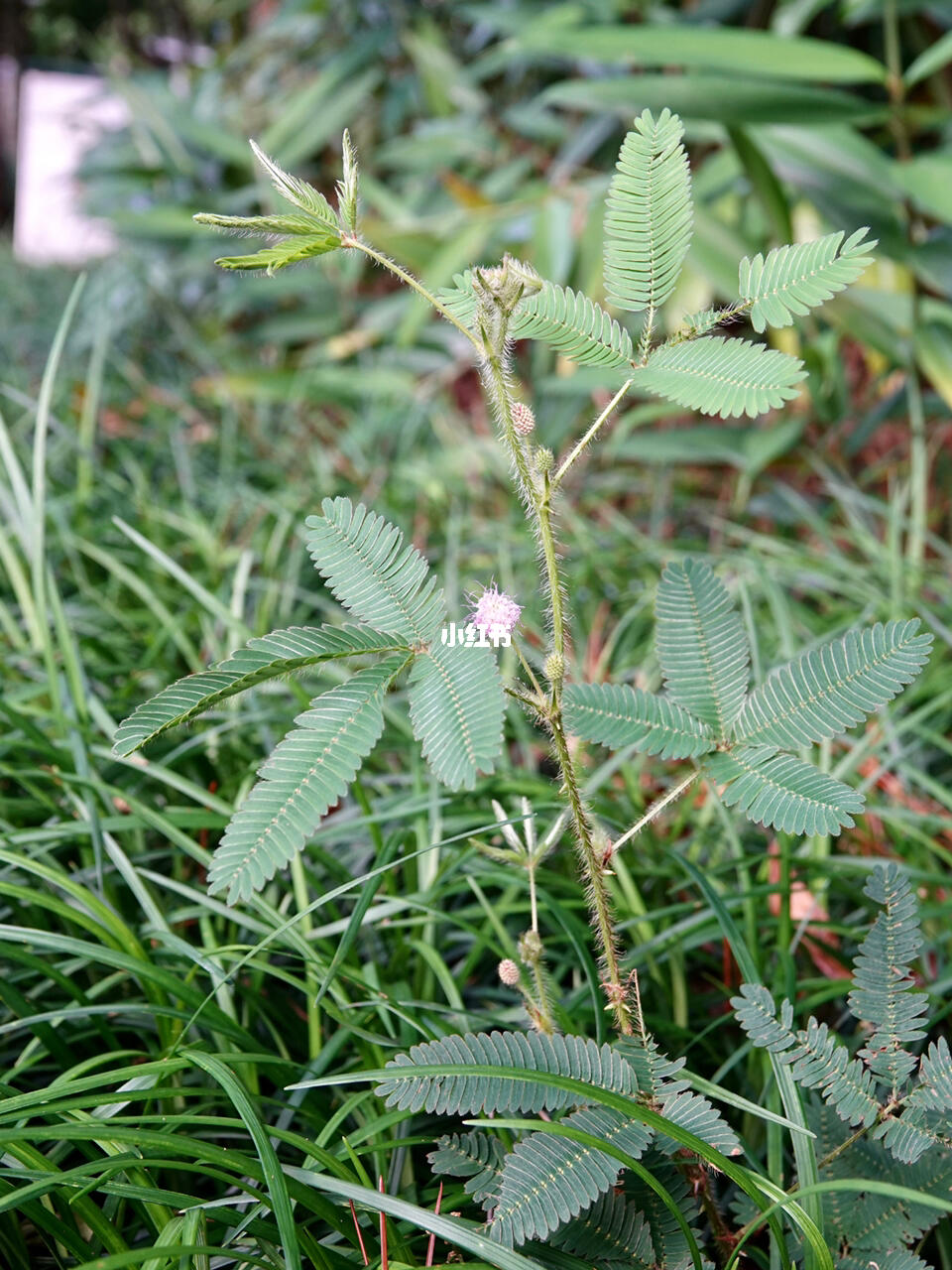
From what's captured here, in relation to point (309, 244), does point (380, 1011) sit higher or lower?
lower

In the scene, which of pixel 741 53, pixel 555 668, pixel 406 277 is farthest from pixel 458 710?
pixel 741 53

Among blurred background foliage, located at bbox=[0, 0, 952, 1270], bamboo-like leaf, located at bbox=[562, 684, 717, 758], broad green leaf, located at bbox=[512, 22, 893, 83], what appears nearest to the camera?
bamboo-like leaf, located at bbox=[562, 684, 717, 758]

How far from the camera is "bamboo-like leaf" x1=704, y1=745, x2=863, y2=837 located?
1.28 ft

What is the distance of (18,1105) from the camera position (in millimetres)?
458

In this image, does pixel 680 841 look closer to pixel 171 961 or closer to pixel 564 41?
pixel 171 961

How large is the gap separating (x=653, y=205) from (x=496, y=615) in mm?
180

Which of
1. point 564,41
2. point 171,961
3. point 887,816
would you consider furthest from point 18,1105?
point 564,41

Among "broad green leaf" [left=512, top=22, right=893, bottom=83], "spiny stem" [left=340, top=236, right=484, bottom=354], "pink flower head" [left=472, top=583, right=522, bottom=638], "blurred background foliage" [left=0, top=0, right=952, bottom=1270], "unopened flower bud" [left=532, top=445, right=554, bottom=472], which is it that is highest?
"broad green leaf" [left=512, top=22, right=893, bottom=83]

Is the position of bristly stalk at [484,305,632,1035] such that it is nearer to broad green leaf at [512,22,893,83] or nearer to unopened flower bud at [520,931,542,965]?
unopened flower bud at [520,931,542,965]

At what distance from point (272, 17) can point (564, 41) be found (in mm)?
1179

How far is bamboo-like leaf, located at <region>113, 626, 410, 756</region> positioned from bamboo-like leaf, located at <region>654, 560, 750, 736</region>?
0.52 feet

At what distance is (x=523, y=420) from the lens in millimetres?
384

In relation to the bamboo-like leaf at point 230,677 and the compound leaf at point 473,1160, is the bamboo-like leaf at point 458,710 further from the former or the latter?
the compound leaf at point 473,1160

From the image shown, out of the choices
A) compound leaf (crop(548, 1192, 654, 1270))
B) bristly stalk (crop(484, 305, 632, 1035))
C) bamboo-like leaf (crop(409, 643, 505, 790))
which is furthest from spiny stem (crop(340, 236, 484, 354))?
compound leaf (crop(548, 1192, 654, 1270))
